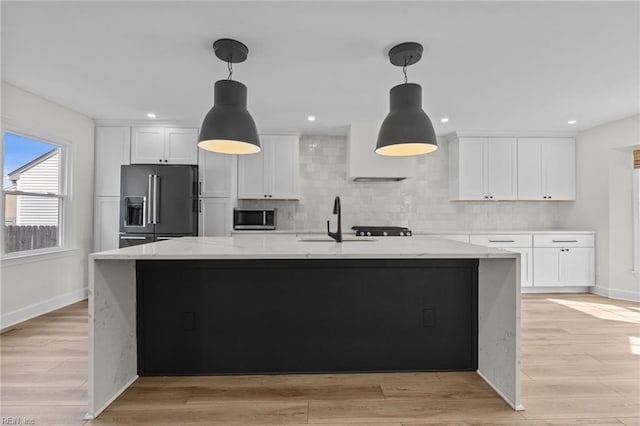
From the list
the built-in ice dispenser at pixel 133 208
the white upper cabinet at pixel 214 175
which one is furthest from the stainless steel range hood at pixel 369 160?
the built-in ice dispenser at pixel 133 208

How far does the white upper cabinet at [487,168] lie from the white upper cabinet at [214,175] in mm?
3347

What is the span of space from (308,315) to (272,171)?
2.87 metres

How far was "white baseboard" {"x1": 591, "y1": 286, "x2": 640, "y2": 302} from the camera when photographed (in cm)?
426

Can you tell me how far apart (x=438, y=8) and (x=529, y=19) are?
640 millimetres

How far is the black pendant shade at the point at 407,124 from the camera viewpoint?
2355 mm

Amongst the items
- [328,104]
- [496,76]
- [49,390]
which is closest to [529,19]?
[496,76]

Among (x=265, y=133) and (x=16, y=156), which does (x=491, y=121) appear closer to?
(x=265, y=133)

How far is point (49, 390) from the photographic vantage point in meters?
2.01

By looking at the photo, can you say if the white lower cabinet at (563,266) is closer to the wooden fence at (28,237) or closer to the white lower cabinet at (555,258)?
the white lower cabinet at (555,258)

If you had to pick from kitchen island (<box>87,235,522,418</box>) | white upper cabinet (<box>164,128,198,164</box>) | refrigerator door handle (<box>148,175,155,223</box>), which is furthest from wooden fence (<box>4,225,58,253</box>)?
kitchen island (<box>87,235,522,418</box>)

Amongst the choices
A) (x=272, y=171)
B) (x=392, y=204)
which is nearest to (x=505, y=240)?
(x=392, y=204)

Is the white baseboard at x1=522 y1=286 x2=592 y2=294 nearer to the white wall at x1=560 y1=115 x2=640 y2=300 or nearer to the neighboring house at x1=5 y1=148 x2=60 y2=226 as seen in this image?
the white wall at x1=560 y1=115 x2=640 y2=300

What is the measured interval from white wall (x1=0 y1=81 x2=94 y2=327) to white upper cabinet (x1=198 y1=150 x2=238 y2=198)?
4.65 ft

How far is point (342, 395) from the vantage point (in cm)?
197
